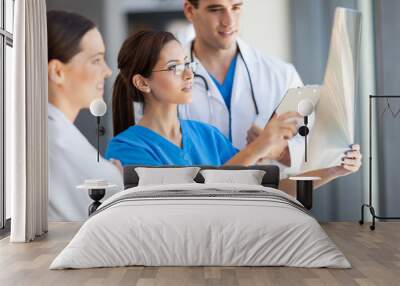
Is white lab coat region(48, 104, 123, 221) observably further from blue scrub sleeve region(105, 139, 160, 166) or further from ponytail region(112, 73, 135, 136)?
ponytail region(112, 73, 135, 136)

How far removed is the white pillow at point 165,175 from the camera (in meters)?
6.59

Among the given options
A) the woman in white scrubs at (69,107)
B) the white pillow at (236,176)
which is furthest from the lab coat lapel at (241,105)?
the woman in white scrubs at (69,107)

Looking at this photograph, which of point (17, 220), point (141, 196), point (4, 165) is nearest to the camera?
point (141, 196)

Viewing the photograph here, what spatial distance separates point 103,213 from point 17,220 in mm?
1553

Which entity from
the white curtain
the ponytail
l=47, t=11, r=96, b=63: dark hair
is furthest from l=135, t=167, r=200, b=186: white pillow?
l=47, t=11, r=96, b=63: dark hair

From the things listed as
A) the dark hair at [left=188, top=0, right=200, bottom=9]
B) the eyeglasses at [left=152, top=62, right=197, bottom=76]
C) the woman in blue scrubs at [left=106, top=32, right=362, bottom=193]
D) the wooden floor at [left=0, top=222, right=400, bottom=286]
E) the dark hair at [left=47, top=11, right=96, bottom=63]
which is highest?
the dark hair at [left=188, top=0, right=200, bottom=9]

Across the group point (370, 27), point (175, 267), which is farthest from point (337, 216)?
point (175, 267)

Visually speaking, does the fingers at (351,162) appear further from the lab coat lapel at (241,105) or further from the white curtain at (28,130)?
the white curtain at (28,130)

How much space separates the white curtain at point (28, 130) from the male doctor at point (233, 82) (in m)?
1.83

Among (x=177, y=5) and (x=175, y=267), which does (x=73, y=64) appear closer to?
(x=177, y=5)

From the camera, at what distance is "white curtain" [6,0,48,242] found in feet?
19.0

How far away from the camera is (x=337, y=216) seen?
7379mm

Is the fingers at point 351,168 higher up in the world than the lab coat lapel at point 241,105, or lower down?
lower down

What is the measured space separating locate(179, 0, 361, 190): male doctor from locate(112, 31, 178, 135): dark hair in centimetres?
42
